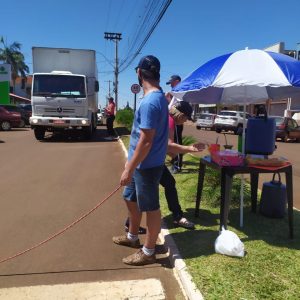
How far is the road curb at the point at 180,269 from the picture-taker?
3.55 meters

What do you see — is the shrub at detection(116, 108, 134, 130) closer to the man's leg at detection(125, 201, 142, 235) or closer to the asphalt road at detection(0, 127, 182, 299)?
the asphalt road at detection(0, 127, 182, 299)

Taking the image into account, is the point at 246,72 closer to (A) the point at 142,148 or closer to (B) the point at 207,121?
(A) the point at 142,148

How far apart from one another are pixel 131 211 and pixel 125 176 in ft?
2.42

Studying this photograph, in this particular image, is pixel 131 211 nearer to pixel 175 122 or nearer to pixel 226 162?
pixel 226 162

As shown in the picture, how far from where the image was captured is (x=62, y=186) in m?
8.11

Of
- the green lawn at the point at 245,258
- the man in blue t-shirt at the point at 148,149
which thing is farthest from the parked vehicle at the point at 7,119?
the man in blue t-shirt at the point at 148,149

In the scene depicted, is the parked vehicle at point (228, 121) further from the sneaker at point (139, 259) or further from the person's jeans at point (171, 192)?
the sneaker at point (139, 259)

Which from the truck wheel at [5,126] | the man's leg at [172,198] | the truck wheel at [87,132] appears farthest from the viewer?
the truck wheel at [5,126]

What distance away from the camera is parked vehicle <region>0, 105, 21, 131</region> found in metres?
24.8

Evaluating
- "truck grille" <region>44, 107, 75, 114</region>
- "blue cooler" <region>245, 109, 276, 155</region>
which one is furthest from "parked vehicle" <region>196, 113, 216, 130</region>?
"blue cooler" <region>245, 109, 276, 155</region>

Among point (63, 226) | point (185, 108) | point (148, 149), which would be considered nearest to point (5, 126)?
point (63, 226)

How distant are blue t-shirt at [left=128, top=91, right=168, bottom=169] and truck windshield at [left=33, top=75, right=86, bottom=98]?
42.3 feet

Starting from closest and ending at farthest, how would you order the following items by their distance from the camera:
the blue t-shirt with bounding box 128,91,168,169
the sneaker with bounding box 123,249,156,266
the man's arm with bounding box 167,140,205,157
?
1. the blue t-shirt with bounding box 128,91,168,169
2. the sneaker with bounding box 123,249,156,266
3. the man's arm with bounding box 167,140,205,157

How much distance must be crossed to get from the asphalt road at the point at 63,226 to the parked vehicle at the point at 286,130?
14786 mm
